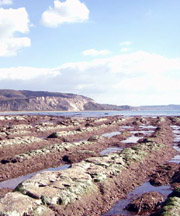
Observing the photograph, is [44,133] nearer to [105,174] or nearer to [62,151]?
[62,151]

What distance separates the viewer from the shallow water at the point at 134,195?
40.0 feet

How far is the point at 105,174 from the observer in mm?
15805

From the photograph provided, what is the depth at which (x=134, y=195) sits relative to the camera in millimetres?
14320

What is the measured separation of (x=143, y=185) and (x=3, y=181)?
9770 millimetres

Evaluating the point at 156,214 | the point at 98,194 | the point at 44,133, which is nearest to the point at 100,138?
the point at 44,133

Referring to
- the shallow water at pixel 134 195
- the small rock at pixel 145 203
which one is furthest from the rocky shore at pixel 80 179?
the shallow water at pixel 134 195

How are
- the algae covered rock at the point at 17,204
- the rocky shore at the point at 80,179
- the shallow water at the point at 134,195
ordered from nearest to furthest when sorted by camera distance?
the algae covered rock at the point at 17,204, the rocky shore at the point at 80,179, the shallow water at the point at 134,195

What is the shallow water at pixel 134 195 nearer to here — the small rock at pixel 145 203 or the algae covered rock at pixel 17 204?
the small rock at pixel 145 203

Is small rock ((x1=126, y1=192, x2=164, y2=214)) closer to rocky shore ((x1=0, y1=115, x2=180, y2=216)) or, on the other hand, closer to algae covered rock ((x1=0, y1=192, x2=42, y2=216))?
rocky shore ((x1=0, y1=115, x2=180, y2=216))

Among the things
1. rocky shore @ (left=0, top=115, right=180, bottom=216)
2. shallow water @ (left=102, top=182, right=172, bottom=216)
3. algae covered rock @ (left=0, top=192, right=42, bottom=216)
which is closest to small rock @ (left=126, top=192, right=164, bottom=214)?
rocky shore @ (left=0, top=115, right=180, bottom=216)

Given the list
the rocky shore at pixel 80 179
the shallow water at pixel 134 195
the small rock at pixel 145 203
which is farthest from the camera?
the small rock at pixel 145 203

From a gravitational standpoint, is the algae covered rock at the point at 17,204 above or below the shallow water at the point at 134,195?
above

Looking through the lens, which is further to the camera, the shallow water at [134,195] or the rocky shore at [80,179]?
the shallow water at [134,195]

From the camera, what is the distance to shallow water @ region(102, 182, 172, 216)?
480 inches
